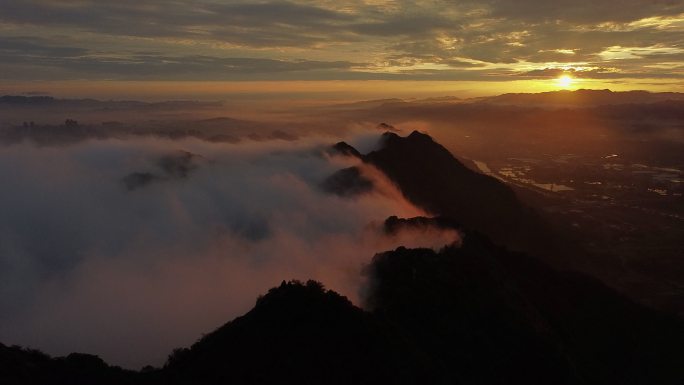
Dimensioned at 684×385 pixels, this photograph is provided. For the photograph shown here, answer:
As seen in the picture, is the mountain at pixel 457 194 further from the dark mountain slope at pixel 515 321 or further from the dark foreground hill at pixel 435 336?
the dark mountain slope at pixel 515 321

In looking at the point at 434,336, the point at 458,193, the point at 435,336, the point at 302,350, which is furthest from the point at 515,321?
the point at 458,193

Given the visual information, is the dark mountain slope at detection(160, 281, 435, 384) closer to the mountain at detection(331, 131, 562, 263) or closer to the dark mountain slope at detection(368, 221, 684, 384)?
the dark mountain slope at detection(368, 221, 684, 384)

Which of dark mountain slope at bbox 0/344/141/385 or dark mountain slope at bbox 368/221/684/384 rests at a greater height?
dark mountain slope at bbox 0/344/141/385

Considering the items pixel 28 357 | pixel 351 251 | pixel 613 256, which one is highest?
pixel 28 357

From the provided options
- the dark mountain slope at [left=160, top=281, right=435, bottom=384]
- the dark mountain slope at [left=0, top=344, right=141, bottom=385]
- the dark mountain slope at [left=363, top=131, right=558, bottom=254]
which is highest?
the dark mountain slope at [left=160, top=281, right=435, bottom=384]

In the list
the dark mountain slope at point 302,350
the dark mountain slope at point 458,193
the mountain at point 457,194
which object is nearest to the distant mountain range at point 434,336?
the dark mountain slope at point 302,350

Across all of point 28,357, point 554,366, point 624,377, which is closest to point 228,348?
point 28,357

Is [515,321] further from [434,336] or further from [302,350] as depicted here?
[302,350]

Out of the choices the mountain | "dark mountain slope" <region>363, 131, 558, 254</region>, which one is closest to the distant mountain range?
"dark mountain slope" <region>363, 131, 558, 254</region>

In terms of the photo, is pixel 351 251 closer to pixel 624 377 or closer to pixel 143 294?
pixel 143 294
